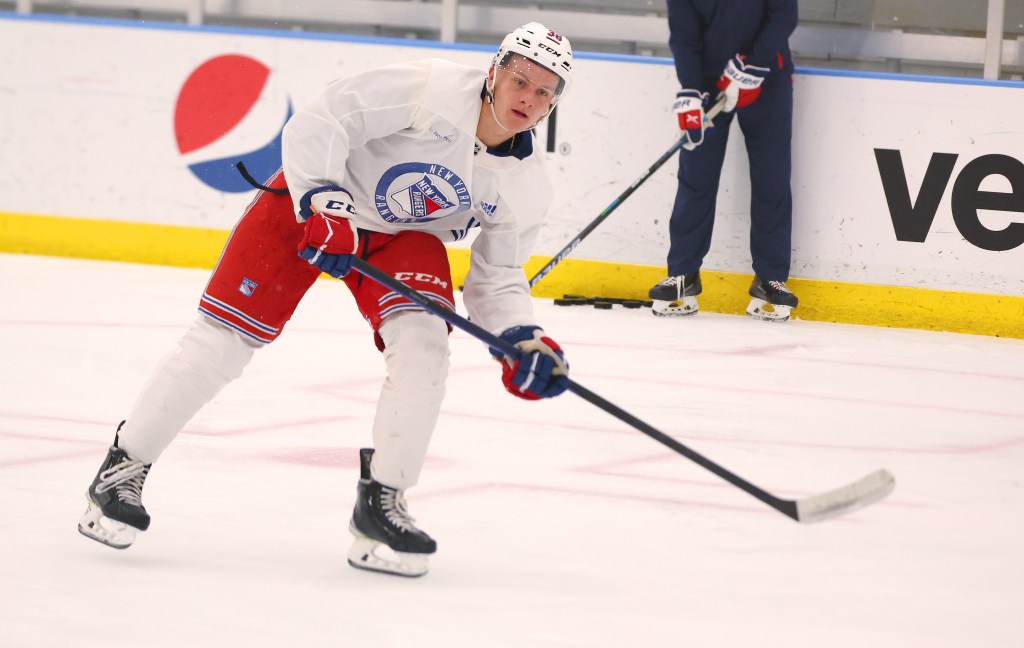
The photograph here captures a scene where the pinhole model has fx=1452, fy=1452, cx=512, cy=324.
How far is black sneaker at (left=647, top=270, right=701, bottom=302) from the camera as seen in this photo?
5.34m

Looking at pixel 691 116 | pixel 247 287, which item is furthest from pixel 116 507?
pixel 691 116

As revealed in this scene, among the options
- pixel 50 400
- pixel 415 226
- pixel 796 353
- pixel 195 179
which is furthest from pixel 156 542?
pixel 195 179

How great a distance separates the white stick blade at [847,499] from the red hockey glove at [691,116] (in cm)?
310

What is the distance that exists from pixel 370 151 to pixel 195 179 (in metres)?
4.09

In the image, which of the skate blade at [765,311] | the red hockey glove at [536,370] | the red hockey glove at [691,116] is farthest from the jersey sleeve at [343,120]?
the skate blade at [765,311]

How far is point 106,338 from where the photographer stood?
420 cm

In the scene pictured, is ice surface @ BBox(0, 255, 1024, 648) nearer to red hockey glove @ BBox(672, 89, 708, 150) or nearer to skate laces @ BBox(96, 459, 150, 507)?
skate laces @ BBox(96, 459, 150, 507)

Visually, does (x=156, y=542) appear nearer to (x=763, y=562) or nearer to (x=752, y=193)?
(x=763, y=562)

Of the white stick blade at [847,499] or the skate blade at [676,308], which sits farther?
the skate blade at [676,308]

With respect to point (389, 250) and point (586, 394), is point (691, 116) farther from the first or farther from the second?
point (586, 394)

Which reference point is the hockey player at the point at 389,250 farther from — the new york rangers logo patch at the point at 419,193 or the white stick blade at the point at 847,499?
the white stick blade at the point at 847,499

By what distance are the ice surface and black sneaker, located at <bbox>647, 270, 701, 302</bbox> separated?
0.89m

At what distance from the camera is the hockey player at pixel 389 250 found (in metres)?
2.10

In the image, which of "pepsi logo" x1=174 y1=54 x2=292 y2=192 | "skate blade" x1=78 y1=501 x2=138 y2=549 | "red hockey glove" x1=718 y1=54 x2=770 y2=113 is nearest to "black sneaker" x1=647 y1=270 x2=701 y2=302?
"red hockey glove" x1=718 y1=54 x2=770 y2=113
